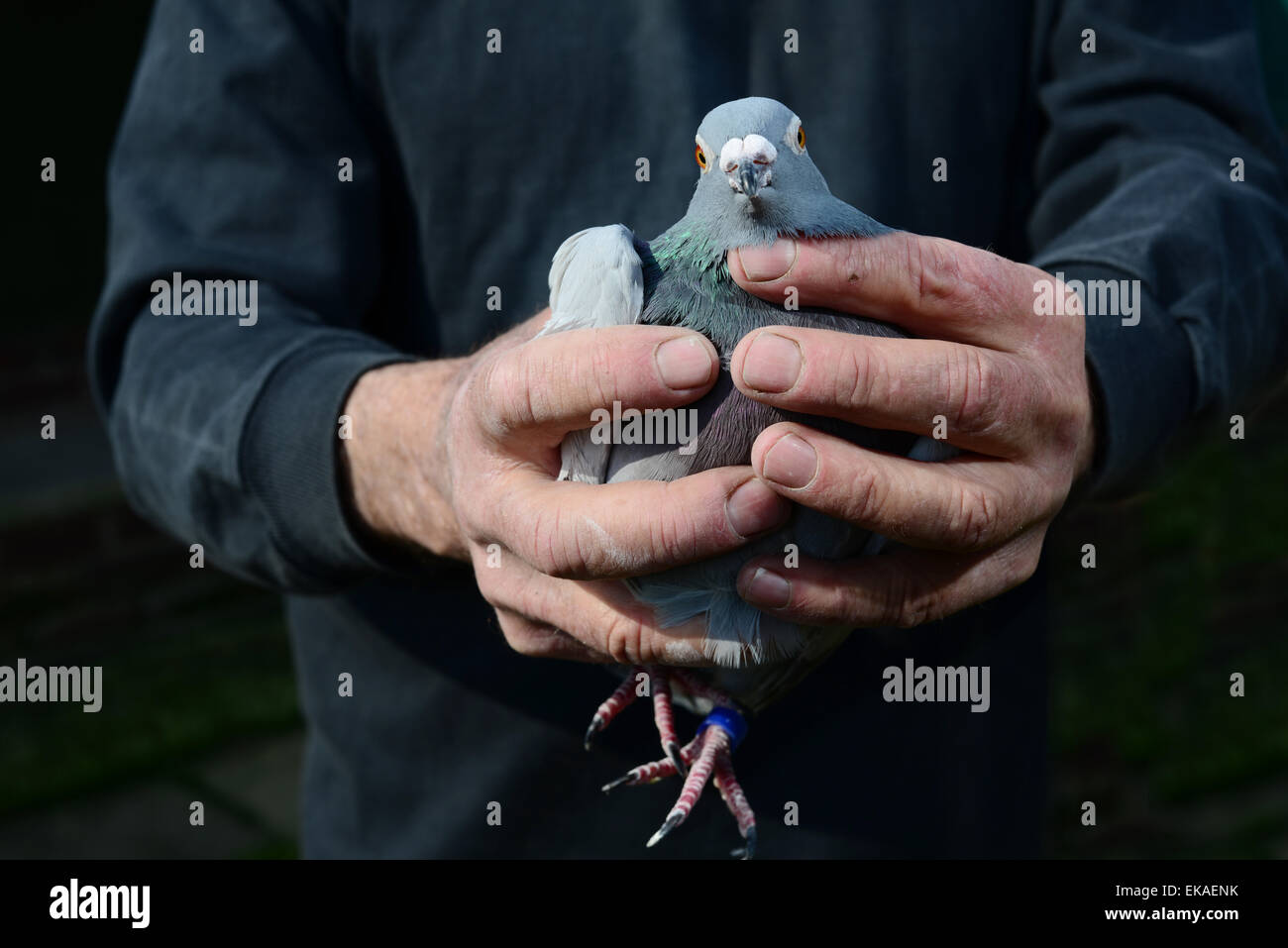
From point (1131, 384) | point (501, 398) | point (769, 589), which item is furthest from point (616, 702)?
point (1131, 384)

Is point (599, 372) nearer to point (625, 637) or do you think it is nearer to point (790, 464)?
point (790, 464)

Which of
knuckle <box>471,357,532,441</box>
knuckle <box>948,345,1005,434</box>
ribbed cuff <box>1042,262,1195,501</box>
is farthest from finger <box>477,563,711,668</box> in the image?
ribbed cuff <box>1042,262,1195,501</box>

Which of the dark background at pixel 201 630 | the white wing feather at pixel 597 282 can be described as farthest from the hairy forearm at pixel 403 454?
the dark background at pixel 201 630

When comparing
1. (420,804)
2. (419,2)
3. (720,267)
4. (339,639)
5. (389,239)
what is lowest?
(420,804)

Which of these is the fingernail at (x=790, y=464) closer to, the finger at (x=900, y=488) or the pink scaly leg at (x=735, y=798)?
the finger at (x=900, y=488)

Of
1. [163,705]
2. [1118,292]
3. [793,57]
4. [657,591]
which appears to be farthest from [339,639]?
[163,705]

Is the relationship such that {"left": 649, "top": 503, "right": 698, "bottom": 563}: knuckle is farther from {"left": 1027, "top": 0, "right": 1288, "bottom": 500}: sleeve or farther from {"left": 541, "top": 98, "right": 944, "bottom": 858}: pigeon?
{"left": 1027, "top": 0, "right": 1288, "bottom": 500}: sleeve

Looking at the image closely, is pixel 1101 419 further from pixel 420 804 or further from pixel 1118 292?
Result: pixel 420 804
